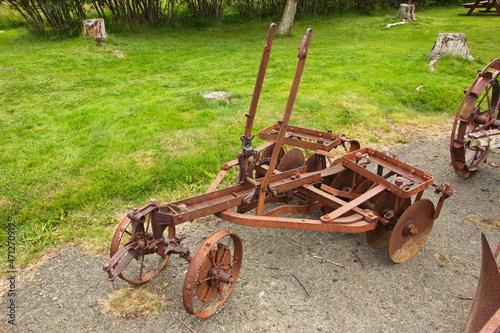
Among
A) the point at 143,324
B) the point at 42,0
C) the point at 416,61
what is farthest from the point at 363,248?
the point at 42,0

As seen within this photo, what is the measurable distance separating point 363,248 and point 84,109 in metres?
5.77

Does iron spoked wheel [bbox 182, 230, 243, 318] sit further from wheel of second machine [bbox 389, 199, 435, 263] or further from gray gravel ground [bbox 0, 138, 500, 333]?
wheel of second machine [bbox 389, 199, 435, 263]

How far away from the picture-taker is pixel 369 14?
65.9 feet

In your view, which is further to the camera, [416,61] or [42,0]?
[42,0]

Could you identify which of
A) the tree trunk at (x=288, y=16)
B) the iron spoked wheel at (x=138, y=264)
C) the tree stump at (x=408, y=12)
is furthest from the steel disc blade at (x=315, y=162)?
the tree stump at (x=408, y=12)

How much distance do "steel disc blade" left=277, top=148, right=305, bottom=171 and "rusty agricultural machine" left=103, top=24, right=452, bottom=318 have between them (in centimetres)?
1

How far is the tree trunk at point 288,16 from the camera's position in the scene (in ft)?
48.7

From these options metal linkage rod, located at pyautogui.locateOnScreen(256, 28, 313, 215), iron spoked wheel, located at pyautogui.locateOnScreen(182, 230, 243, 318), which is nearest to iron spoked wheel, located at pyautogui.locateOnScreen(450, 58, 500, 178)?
metal linkage rod, located at pyautogui.locateOnScreen(256, 28, 313, 215)

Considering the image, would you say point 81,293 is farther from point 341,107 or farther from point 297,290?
point 341,107

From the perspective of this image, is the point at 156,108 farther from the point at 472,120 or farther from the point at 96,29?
the point at 96,29

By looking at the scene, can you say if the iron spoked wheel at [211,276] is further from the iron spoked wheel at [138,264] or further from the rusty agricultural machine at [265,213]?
the iron spoked wheel at [138,264]

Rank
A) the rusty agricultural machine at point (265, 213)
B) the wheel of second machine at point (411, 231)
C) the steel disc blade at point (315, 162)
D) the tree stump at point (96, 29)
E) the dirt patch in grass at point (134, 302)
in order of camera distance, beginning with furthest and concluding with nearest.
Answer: the tree stump at point (96, 29)
the steel disc blade at point (315, 162)
the wheel of second machine at point (411, 231)
the dirt patch in grass at point (134, 302)
the rusty agricultural machine at point (265, 213)

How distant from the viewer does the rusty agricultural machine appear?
2.87 metres

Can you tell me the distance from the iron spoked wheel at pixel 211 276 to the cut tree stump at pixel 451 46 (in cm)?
942
